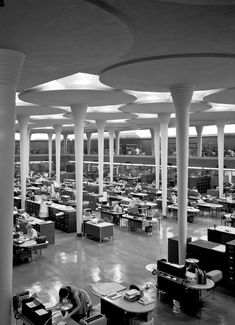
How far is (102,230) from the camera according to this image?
1770cm

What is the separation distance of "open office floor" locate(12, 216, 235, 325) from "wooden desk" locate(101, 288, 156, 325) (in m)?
1.09

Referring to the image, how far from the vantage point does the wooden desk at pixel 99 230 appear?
17.7 metres

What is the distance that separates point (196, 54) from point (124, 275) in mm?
8276

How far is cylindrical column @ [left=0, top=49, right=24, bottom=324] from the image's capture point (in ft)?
25.6

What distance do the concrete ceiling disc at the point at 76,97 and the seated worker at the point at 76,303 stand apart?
8349 millimetres

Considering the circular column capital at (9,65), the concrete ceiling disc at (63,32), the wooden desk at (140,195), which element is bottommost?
the wooden desk at (140,195)

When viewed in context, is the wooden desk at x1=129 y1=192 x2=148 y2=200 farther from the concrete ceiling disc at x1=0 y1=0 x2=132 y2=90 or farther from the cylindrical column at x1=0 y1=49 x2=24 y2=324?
the cylindrical column at x1=0 y1=49 x2=24 y2=324

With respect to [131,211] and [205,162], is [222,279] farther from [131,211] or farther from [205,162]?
[205,162]

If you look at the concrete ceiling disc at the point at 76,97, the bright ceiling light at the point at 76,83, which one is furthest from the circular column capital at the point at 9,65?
the concrete ceiling disc at the point at 76,97

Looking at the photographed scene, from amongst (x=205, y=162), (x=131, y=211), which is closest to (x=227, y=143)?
(x=205, y=162)

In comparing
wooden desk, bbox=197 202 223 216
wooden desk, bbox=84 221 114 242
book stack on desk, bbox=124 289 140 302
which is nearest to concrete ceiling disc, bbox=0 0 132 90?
book stack on desk, bbox=124 289 140 302

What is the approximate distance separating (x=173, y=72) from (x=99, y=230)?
9610 millimetres

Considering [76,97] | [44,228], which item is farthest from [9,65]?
[44,228]

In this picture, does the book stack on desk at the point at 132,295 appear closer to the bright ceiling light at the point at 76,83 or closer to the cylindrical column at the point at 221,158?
the bright ceiling light at the point at 76,83
